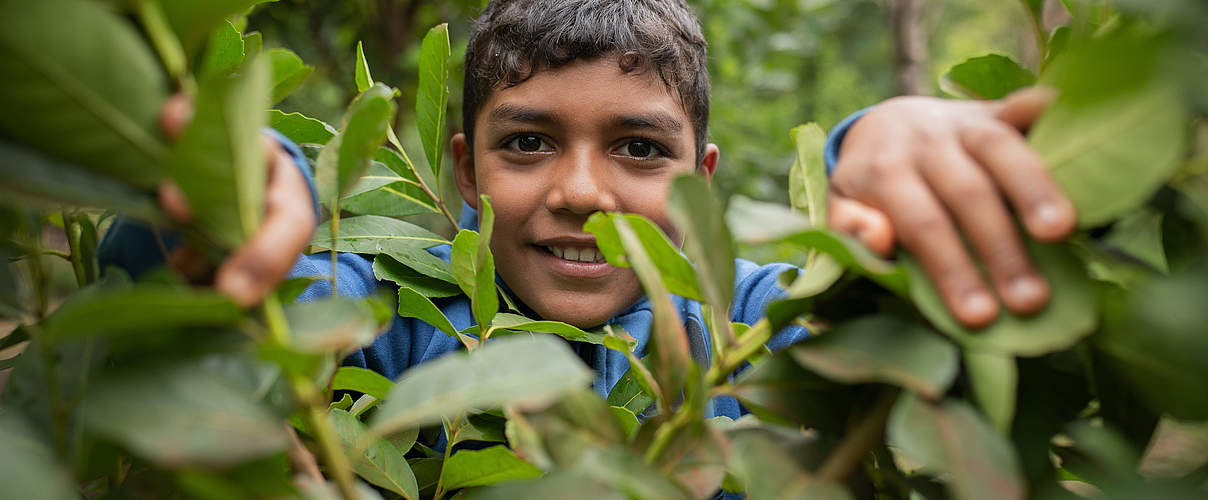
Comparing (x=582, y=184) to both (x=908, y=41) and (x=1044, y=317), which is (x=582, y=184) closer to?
(x=1044, y=317)

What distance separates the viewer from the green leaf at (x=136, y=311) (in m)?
0.25

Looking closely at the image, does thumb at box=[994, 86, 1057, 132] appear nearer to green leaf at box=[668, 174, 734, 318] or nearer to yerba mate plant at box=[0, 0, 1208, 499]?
yerba mate plant at box=[0, 0, 1208, 499]

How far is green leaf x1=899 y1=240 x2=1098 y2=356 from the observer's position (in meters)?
0.31

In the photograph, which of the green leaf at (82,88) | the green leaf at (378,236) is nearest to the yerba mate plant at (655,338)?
the green leaf at (82,88)

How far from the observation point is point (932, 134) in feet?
1.27

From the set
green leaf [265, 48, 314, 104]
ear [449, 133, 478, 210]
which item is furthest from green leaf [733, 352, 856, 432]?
ear [449, 133, 478, 210]

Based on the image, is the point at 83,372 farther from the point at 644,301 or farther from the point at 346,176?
the point at 644,301

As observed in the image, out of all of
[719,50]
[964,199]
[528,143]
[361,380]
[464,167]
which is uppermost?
[964,199]

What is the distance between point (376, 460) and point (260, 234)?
25 centimetres

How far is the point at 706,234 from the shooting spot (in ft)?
1.16

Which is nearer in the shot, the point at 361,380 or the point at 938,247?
the point at 938,247

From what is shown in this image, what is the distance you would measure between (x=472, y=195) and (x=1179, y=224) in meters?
1.14

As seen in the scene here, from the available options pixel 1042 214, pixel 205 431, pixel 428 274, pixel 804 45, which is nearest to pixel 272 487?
pixel 205 431

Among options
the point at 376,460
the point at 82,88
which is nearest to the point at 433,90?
the point at 376,460
